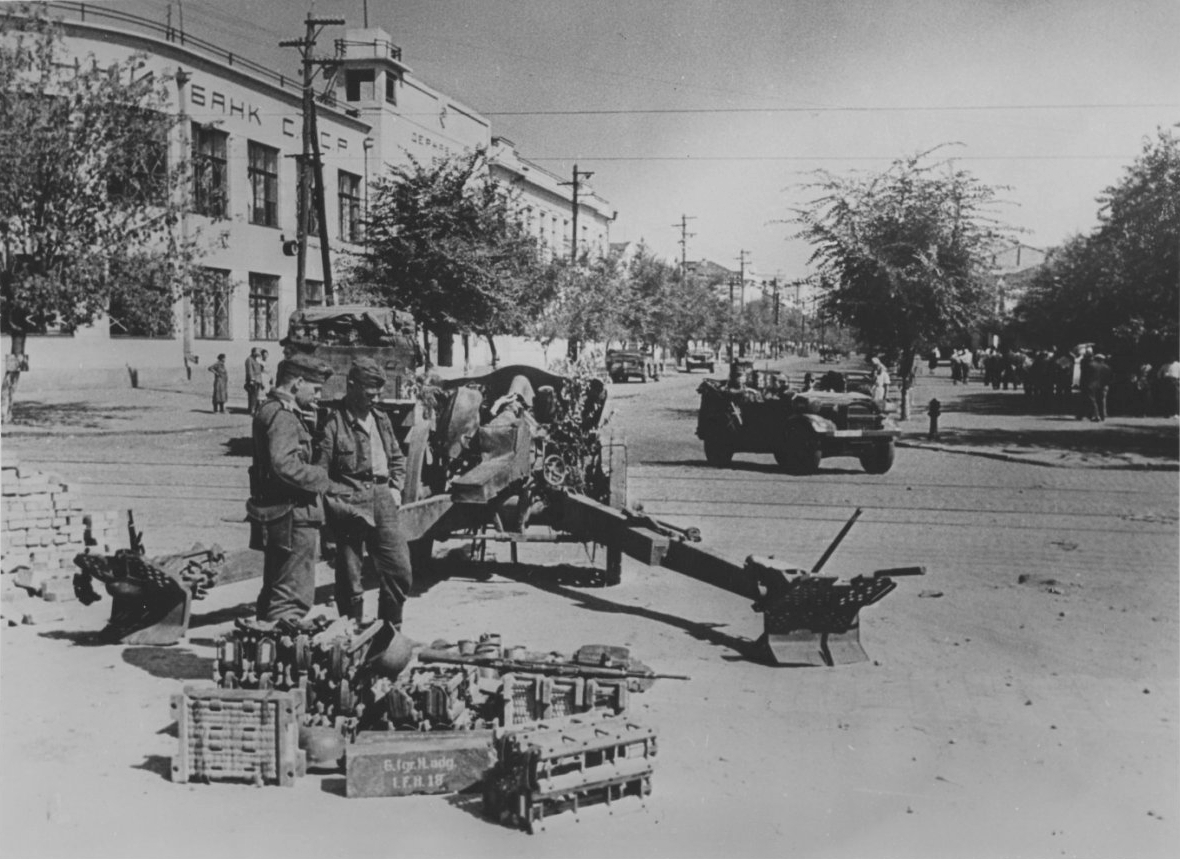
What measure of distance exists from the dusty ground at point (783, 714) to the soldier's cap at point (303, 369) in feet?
5.58

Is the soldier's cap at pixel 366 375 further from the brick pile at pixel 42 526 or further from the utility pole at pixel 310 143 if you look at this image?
the utility pole at pixel 310 143

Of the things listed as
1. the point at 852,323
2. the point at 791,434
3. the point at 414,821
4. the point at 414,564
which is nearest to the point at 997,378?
the point at 852,323

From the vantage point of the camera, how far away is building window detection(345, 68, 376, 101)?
14292 mm

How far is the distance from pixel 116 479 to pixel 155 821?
10.7 metres

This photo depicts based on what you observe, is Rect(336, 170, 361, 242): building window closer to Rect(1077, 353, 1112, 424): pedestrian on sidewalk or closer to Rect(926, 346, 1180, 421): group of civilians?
Rect(1077, 353, 1112, 424): pedestrian on sidewalk

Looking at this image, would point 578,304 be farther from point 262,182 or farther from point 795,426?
point 795,426

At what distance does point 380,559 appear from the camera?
6426mm

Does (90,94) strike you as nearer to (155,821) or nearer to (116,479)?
(116,479)

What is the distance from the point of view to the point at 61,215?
1928 centimetres

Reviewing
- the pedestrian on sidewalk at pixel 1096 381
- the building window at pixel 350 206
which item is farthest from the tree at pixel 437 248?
the pedestrian on sidewalk at pixel 1096 381

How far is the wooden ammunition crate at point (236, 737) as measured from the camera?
4.63 m

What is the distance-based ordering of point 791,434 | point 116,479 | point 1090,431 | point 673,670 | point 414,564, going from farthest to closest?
point 1090,431 → point 791,434 → point 116,479 → point 414,564 → point 673,670

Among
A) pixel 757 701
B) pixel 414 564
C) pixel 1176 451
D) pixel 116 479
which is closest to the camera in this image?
pixel 757 701

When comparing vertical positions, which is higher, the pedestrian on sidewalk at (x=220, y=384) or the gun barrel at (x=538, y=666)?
the pedestrian on sidewalk at (x=220, y=384)
